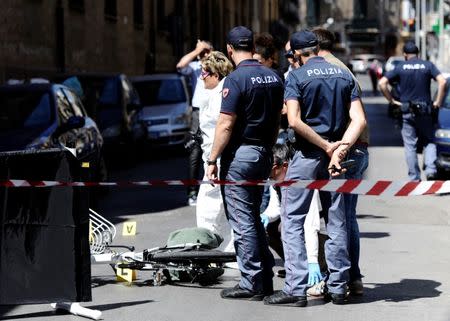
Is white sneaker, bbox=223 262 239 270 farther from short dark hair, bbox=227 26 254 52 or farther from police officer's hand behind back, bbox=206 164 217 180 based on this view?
short dark hair, bbox=227 26 254 52

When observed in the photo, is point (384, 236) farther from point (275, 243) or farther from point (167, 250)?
point (167, 250)

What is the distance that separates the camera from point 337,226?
9117 millimetres

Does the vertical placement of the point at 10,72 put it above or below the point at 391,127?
above

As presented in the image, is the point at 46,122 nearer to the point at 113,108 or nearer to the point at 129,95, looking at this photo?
the point at 113,108

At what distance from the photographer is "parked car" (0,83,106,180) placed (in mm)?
15734

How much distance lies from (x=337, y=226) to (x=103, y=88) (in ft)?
49.4

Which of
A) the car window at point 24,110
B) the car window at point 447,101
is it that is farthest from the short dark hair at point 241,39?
the car window at point 447,101

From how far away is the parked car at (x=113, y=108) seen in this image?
22.5 meters

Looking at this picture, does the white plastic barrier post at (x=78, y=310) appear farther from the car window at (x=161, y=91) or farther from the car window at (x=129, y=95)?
the car window at (x=161, y=91)

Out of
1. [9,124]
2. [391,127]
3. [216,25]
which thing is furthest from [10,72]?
[216,25]

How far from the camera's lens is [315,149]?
29.5ft

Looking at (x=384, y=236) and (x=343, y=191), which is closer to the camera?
(x=343, y=191)

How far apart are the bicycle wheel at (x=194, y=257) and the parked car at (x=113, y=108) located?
1240 cm

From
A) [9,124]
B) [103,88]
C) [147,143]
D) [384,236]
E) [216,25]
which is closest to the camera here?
[384,236]
